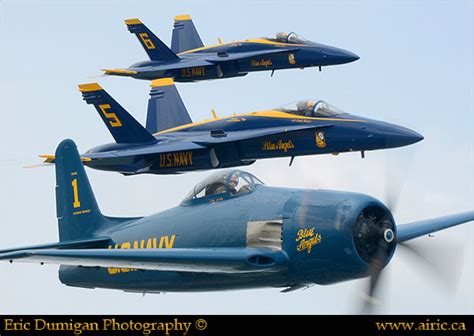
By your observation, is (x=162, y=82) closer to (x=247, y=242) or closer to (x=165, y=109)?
(x=165, y=109)

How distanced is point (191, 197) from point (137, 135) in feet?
55.0

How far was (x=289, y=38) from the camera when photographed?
49.8 m

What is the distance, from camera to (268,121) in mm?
38250

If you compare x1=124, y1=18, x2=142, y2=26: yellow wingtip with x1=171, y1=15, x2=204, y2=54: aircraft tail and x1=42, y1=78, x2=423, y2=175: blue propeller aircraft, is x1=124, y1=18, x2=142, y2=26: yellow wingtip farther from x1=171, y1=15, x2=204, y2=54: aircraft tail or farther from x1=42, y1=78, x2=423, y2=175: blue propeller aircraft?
x1=42, y1=78, x2=423, y2=175: blue propeller aircraft

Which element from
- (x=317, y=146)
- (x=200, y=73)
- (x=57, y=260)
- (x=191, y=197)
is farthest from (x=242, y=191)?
(x=200, y=73)

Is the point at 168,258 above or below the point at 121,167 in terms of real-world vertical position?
above

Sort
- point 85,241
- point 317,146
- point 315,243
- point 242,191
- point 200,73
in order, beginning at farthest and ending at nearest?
point 200,73
point 317,146
point 85,241
point 242,191
point 315,243

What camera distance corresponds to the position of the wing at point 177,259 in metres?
20.4

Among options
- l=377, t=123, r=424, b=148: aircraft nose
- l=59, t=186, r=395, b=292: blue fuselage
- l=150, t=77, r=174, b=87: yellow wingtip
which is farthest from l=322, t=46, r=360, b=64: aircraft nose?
l=59, t=186, r=395, b=292: blue fuselage

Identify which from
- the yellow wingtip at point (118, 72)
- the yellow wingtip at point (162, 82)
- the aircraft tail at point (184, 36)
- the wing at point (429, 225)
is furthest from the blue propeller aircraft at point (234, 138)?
the aircraft tail at point (184, 36)

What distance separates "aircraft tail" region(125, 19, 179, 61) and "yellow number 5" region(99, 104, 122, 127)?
37.4ft

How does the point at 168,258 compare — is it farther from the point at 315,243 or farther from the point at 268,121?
the point at 268,121

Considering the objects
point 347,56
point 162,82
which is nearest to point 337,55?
point 347,56

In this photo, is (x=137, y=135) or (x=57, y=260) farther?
(x=137, y=135)
